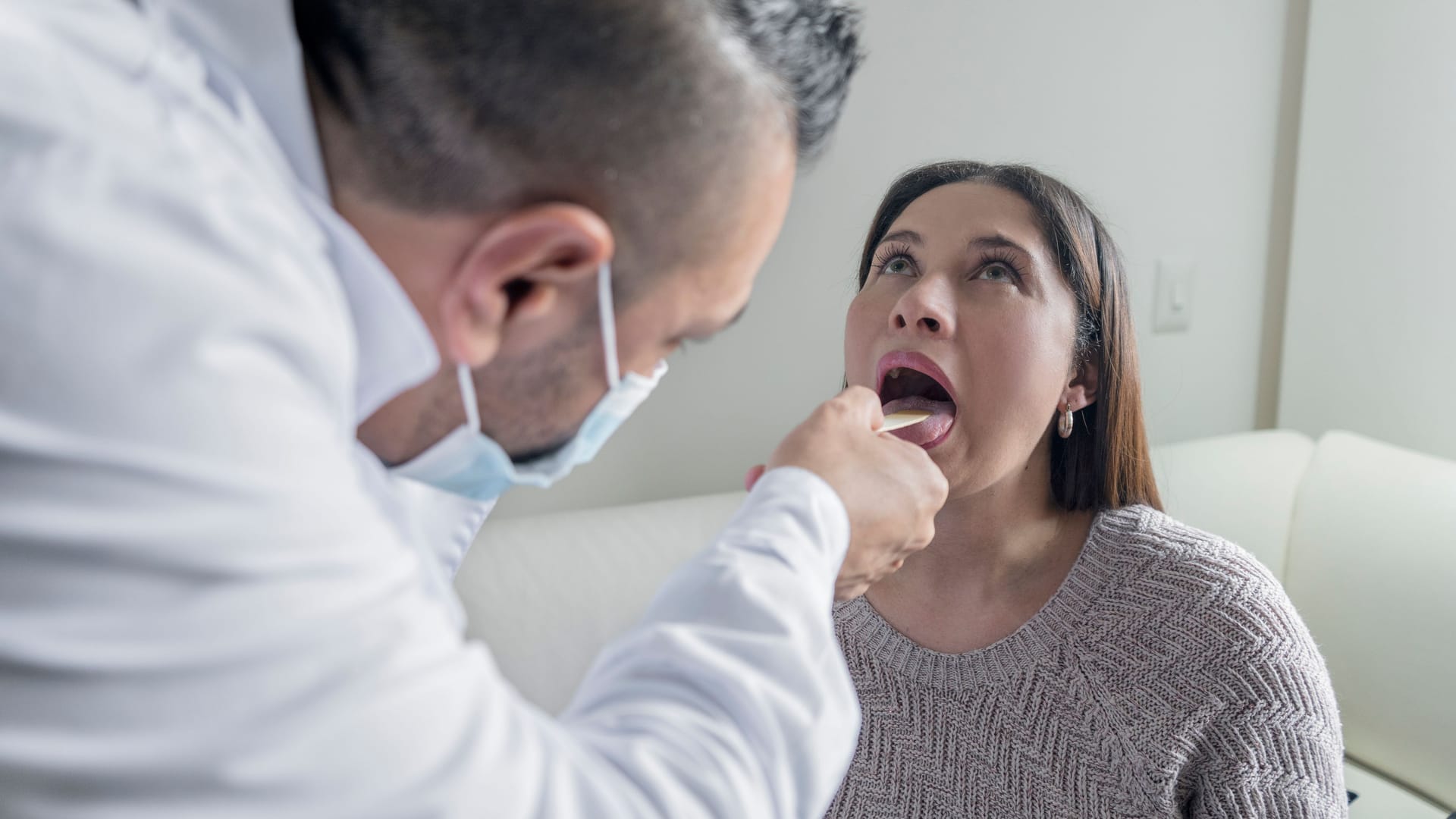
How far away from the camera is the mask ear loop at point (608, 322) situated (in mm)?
625

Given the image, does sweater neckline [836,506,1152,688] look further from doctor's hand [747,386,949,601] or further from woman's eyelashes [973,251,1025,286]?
doctor's hand [747,386,949,601]

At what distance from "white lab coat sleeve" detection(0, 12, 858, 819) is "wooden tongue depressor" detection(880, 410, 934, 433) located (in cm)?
69

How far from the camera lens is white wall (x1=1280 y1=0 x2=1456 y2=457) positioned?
210cm

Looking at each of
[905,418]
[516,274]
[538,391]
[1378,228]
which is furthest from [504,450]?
[1378,228]

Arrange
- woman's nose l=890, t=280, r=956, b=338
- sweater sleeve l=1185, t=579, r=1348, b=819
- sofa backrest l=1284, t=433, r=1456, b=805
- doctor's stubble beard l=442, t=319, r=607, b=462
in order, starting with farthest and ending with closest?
sofa backrest l=1284, t=433, r=1456, b=805
woman's nose l=890, t=280, r=956, b=338
sweater sleeve l=1185, t=579, r=1348, b=819
doctor's stubble beard l=442, t=319, r=607, b=462

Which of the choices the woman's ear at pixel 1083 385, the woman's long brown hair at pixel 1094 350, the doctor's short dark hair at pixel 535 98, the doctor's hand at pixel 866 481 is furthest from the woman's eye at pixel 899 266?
the doctor's short dark hair at pixel 535 98

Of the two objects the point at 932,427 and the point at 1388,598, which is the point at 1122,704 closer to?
the point at 932,427

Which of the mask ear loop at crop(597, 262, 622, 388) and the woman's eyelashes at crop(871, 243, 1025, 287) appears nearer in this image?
the mask ear loop at crop(597, 262, 622, 388)

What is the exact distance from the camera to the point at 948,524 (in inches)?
52.1

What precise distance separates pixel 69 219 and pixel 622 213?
0.28 meters

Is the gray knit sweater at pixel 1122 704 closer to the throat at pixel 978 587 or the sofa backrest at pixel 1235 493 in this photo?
the throat at pixel 978 587

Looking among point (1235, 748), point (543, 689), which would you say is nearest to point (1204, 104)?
point (1235, 748)

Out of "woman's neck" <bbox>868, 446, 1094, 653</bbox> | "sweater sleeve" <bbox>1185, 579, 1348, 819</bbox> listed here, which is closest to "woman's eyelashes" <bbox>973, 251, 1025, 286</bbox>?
"woman's neck" <bbox>868, 446, 1094, 653</bbox>

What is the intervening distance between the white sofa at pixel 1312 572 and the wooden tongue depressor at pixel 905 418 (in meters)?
0.57
